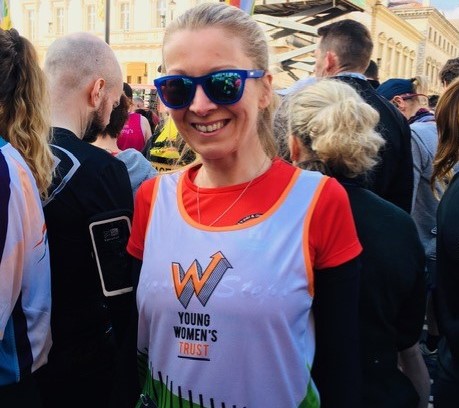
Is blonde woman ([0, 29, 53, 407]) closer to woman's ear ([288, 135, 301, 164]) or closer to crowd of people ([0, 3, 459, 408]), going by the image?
crowd of people ([0, 3, 459, 408])

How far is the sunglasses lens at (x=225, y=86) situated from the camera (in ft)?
4.51

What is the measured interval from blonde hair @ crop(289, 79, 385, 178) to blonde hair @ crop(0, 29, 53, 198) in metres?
0.92

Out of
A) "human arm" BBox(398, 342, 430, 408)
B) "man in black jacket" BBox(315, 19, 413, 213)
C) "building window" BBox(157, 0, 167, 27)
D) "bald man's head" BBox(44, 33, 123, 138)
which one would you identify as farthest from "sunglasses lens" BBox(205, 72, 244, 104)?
"building window" BBox(157, 0, 167, 27)

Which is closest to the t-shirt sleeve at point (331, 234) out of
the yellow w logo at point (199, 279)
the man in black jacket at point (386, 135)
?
the yellow w logo at point (199, 279)

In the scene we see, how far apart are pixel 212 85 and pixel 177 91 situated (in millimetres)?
104

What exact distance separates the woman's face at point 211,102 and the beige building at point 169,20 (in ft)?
40.1

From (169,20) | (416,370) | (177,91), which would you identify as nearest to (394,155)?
(416,370)

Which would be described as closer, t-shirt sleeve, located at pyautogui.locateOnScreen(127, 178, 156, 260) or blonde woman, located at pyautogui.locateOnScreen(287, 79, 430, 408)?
t-shirt sleeve, located at pyautogui.locateOnScreen(127, 178, 156, 260)

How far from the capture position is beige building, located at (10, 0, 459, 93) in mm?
15953

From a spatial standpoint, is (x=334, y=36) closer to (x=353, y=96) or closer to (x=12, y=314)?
(x=353, y=96)

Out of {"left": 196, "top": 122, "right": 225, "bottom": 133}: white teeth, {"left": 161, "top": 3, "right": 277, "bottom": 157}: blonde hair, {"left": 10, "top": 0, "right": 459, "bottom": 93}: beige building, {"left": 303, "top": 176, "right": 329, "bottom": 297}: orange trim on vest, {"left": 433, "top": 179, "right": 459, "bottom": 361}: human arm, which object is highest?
{"left": 10, "top": 0, "right": 459, "bottom": 93}: beige building

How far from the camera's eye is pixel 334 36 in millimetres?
3881

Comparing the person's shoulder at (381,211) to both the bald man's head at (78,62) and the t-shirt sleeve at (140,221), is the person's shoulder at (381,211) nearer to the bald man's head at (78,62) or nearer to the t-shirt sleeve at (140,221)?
the t-shirt sleeve at (140,221)

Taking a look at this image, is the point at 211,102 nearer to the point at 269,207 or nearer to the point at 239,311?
the point at 269,207
